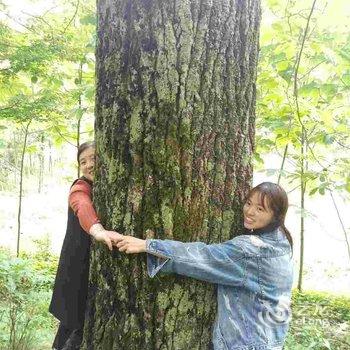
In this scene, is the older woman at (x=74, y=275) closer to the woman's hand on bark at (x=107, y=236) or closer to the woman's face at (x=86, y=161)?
the woman's face at (x=86, y=161)

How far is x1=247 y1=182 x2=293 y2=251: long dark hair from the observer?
2.01 metres

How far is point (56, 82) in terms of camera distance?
5090mm

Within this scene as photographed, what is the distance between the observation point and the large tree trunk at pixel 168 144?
1.83 metres

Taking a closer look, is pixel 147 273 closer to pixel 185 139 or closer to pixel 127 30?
pixel 185 139

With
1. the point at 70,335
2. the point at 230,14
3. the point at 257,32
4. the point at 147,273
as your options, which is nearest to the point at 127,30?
the point at 230,14

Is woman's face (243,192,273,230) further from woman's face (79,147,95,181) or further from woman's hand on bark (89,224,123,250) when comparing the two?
woman's face (79,147,95,181)

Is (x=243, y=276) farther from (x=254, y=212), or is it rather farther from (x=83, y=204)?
(x=83, y=204)

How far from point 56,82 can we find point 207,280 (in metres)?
3.87

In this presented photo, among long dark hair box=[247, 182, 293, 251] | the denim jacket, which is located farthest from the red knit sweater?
long dark hair box=[247, 182, 293, 251]

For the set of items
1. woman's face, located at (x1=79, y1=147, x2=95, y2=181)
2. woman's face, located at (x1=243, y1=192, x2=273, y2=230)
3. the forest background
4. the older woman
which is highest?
the forest background

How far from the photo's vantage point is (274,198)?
206 centimetres

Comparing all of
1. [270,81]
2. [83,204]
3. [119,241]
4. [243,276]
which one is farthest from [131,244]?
Result: [270,81]

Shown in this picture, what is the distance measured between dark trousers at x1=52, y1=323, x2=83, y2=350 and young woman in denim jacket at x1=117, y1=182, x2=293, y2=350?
0.69 meters

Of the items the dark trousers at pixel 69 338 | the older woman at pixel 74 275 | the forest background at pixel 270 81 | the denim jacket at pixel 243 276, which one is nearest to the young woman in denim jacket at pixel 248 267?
the denim jacket at pixel 243 276
